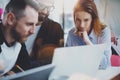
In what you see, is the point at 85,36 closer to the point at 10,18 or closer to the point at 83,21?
the point at 83,21

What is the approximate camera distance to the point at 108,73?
88.6 inches

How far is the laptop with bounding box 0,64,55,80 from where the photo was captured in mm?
1654

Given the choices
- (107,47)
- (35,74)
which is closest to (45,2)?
(35,74)

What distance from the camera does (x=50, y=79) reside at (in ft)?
6.08

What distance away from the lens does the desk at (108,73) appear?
7.14ft

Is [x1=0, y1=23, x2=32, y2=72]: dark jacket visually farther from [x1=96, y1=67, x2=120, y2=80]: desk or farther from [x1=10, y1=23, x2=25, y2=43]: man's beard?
[x1=96, y1=67, x2=120, y2=80]: desk

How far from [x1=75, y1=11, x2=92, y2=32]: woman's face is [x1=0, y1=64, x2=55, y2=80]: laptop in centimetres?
41

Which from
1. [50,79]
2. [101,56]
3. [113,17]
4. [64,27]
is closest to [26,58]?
[50,79]

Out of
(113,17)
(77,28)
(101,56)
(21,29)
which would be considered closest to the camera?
(21,29)

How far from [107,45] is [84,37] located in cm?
31

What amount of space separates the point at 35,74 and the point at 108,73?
0.79m

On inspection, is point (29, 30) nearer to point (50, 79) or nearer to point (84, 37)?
point (50, 79)

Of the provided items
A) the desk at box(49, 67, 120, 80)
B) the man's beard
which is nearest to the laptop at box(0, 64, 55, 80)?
the man's beard

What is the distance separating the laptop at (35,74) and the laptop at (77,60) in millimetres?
47
